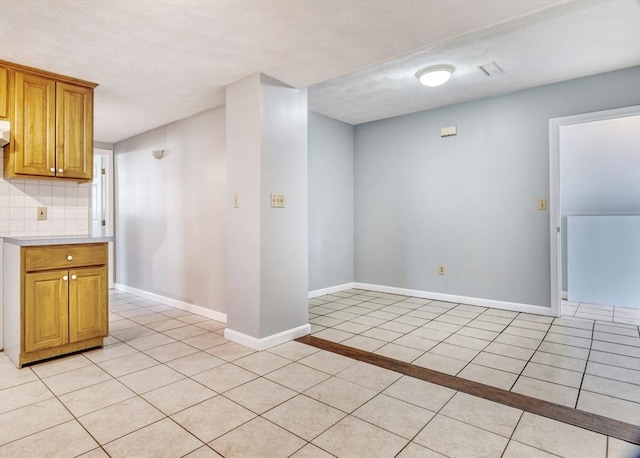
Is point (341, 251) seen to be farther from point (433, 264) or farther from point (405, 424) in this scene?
point (405, 424)

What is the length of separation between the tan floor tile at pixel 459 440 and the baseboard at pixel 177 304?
249 cm

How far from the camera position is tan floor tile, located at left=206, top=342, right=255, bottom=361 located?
2760 mm

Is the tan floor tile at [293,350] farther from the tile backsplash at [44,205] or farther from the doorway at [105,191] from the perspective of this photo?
the doorway at [105,191]

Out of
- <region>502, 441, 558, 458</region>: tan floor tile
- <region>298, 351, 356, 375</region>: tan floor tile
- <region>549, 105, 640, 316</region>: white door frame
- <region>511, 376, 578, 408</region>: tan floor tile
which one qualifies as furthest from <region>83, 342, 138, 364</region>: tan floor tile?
<region>549, 105, 640, 316</region>: white door frame

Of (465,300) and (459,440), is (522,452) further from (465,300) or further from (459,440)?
(465,300)

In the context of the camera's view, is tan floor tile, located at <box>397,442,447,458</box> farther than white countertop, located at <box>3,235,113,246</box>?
No

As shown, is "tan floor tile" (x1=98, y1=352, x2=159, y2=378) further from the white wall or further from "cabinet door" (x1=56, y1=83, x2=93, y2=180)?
"cabinet door" (x1=56, y1=83, x2=93, y2=180)

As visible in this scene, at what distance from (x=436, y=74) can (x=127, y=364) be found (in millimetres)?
3491

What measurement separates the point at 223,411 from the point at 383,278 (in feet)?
11.5

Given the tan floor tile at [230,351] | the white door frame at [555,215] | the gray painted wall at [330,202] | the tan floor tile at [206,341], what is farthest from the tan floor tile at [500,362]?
the gray painted wall at [330,202]

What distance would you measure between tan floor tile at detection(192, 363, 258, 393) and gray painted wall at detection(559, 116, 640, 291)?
14.5 ft

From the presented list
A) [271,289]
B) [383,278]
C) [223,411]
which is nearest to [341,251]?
[383,278]

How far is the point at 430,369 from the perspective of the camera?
8.20 ft

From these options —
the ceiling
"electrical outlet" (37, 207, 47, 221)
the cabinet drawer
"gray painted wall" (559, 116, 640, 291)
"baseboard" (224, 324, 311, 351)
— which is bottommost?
"baseboard" (224, 324, 311, 351)
